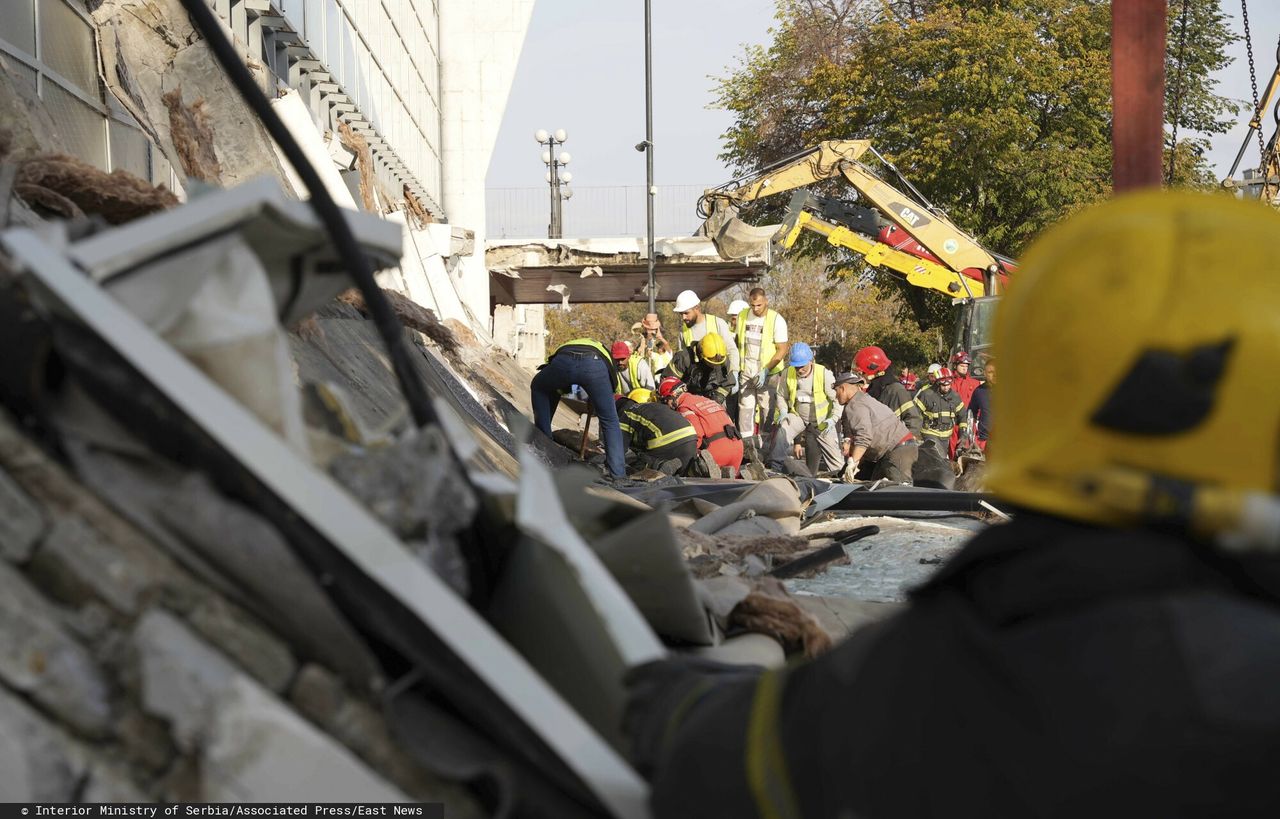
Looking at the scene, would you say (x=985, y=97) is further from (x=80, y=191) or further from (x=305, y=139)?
(x=80, y=191)

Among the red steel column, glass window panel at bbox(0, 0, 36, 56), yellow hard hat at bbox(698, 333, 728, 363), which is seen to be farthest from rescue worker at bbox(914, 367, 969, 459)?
glass window panel at bbox(0, 0, 36, 56)

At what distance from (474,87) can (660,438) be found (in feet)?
54.4

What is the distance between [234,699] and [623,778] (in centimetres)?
52

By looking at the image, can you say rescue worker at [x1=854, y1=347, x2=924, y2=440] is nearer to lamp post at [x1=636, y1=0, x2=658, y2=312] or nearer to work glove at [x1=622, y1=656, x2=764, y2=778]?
lamp post at [x1=636, y1=0, x2=658, y2=312]

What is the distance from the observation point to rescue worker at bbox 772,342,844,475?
1209cm

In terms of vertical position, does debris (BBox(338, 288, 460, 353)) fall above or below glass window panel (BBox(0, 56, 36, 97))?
below

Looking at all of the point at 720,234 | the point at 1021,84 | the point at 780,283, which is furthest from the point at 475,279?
the point at 780,283

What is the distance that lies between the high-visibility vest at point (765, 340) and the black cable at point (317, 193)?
1077 cm

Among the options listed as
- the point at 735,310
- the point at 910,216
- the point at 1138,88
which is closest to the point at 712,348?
the point at 735,310

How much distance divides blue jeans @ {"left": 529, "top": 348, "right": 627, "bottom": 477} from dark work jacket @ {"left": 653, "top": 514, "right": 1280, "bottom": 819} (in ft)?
24.0

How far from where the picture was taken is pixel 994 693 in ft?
3.81

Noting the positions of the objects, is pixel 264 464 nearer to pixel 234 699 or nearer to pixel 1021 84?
pixel 234 699

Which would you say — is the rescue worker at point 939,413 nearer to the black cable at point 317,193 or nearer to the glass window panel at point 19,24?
the glass window panel at point 19,24

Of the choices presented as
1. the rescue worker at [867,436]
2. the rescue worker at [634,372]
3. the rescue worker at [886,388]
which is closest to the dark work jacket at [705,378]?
the rescue worker at [867,436]
